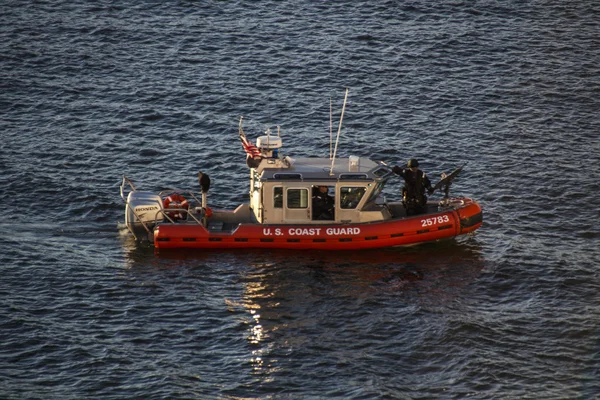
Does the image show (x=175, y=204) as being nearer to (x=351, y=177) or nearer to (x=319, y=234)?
(x=319, y=234)

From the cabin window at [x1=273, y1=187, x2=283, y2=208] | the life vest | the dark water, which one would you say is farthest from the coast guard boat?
the dark water

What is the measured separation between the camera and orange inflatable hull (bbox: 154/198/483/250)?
31750mm

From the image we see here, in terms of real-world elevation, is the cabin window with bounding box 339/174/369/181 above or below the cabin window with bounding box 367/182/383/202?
above

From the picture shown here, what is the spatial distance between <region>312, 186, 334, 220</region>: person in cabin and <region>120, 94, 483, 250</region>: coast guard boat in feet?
0.15

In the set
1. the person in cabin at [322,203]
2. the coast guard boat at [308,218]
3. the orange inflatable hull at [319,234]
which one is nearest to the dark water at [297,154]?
the orange inflatable hull at [319,234]

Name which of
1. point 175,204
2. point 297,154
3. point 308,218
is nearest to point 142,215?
point 175,204

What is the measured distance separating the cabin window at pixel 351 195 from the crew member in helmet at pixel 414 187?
132 cm

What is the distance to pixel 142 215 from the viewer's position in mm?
32250

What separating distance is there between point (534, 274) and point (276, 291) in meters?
7.89

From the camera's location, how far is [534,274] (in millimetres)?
30672

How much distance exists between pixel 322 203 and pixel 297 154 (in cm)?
828

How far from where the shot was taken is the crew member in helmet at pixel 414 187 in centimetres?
3198

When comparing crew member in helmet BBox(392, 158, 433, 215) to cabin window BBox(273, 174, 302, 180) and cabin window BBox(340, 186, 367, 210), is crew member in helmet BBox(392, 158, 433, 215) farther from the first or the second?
cabin window BBox(273, 174, 302, 180)

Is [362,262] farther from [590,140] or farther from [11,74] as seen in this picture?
[11,74]
